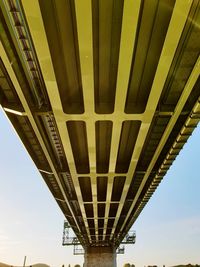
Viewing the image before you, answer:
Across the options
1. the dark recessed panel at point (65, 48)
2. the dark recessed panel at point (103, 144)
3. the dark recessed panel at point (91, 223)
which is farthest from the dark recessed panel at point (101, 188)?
the dark recessed panel at point (91, 223)

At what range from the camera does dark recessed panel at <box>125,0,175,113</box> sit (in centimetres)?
705

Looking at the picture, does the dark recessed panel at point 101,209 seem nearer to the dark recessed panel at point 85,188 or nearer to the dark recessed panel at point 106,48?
the dark recessed panel at point 85,188

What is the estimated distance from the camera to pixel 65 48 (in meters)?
8.34

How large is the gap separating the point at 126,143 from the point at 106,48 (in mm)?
7511

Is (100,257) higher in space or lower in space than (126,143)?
lower

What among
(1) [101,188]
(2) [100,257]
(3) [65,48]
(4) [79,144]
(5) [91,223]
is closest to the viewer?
(3) [65,48]

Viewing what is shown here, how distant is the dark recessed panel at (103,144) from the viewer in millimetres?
13062

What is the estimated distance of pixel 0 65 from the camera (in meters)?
8.84

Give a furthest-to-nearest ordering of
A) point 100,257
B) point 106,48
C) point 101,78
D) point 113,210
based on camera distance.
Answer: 1. point 100,257
2. point 113,210
3. point 101,78
4. point 106,48

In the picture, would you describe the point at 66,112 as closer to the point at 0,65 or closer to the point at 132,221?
the point at 0,65

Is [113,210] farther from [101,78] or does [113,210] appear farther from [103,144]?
[101,78]

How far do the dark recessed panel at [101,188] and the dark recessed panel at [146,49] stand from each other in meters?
10.5

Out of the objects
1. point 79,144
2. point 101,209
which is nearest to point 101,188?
point 101,209

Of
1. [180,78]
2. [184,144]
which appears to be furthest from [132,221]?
[180,78]
